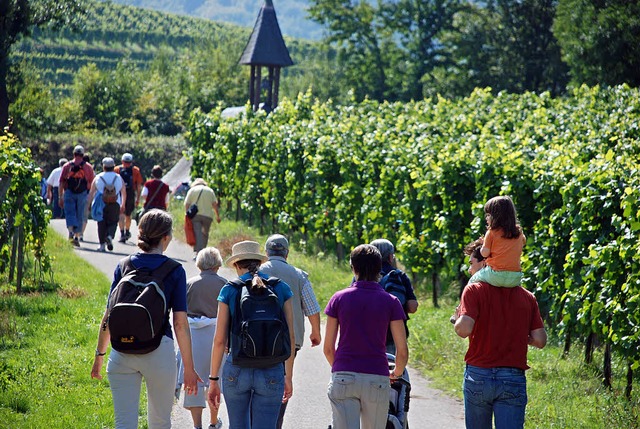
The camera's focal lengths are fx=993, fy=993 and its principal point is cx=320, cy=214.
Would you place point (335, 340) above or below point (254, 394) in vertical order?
above

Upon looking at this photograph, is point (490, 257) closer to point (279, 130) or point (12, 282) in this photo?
point (12, 282)

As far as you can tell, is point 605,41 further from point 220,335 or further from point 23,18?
point 220,335

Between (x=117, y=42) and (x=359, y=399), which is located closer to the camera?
(x=359, y=399)

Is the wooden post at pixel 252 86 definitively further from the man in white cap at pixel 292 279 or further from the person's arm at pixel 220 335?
the person's arm at pixel 220 335

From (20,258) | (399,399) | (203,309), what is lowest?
(20,258)

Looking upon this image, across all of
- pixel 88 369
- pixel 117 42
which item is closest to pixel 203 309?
pixel 88 369

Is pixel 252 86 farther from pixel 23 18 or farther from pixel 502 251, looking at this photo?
pixel 502 251

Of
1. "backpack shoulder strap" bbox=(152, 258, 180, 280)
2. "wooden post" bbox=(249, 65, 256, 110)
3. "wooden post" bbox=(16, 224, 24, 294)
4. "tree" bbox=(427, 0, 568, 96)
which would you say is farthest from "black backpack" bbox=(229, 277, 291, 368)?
"tree" bbox=(427, 0, 568, 96)

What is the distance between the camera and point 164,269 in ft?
21.1

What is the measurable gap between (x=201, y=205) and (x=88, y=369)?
21.6ft

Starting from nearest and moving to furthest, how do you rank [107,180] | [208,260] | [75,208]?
[208,260] → [107,180] → [75,208]

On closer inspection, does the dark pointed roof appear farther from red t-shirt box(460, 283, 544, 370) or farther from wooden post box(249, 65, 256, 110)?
red t-shirt box(460, 283, 544, 370)

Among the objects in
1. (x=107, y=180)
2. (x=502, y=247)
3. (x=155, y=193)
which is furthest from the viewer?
(x=155, y=193)

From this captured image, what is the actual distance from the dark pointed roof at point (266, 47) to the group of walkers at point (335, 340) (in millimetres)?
32482
